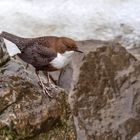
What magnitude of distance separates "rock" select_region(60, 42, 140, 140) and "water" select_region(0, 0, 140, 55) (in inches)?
82.4

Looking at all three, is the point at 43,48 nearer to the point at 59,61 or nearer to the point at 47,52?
the point at 47,52

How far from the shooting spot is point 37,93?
11.7 feet

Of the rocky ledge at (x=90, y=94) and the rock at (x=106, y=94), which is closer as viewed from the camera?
the rocky ledge at (x=90, y=94)

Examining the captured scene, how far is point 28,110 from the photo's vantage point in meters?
3.38

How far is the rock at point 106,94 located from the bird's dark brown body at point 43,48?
113 centimetres

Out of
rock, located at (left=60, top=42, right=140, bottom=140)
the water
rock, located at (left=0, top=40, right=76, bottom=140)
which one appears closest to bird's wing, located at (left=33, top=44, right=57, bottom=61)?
rock, located at (left=0, top=40, right=76, bottom=140)

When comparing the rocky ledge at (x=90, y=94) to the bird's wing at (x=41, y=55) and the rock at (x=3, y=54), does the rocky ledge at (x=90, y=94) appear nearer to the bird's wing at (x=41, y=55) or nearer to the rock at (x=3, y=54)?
the rock at (x=3, y=54)

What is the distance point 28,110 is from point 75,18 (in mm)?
4804

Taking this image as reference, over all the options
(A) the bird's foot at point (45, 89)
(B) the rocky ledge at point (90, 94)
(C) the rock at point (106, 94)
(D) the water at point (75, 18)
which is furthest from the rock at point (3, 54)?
(D) the water at point (75, 18)

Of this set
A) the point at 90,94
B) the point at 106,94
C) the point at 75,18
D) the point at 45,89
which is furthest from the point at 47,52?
the point at 75,18

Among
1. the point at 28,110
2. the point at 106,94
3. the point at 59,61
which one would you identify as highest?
the point at 59,61

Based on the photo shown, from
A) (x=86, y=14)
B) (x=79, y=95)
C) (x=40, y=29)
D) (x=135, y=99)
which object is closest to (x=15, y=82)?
(x=79, y=95)

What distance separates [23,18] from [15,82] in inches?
168

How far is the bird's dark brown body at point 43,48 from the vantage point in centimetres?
366
